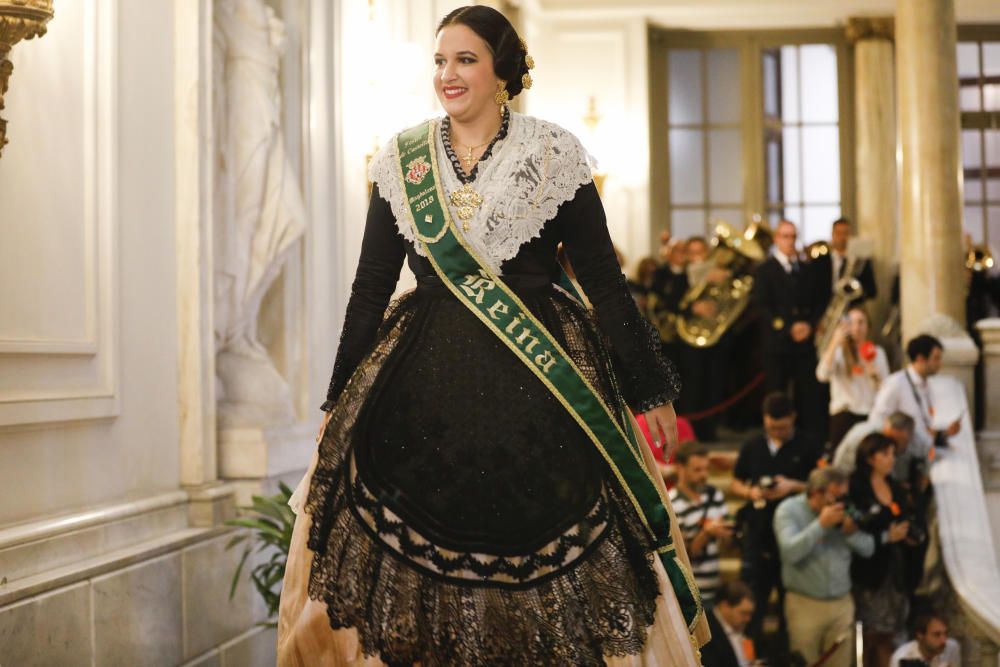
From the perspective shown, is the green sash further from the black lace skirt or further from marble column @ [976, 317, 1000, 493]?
marble column @ [976, 317, 1000, 493]

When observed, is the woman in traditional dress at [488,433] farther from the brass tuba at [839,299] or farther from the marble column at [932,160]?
the brass tuba at [839,299]

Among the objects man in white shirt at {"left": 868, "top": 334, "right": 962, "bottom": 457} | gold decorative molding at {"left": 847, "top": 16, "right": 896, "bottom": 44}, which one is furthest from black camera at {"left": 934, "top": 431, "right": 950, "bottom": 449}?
gold decorative molding at {"left": 847, "top": 16, "right": 896, "bottom": 44}

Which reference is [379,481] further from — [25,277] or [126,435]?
[126,435]

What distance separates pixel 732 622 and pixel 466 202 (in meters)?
3.49

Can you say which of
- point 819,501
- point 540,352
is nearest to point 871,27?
point 819,501

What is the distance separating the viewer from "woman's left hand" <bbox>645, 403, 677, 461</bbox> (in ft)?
9.53

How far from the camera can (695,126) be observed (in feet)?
48.2

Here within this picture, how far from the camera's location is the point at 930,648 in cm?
570

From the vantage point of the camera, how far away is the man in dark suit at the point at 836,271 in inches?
421

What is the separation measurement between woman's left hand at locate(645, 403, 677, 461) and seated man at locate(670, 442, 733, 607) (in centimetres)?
332

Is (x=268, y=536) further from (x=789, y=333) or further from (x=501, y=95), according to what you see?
(x=789, y=333)

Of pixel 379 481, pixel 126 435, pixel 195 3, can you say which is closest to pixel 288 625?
pixel 379 481

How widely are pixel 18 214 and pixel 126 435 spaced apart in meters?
0.95

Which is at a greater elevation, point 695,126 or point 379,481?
point 695,126
